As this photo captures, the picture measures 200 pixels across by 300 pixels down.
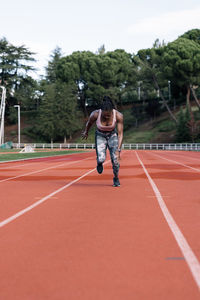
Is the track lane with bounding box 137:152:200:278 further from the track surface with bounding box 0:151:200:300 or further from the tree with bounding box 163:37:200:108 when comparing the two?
the tree with bounding box 163:37:200:108

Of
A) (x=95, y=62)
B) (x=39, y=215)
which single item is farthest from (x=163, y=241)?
(x=95, y=62)

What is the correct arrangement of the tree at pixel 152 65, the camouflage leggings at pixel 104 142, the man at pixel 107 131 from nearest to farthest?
1. the man at pixel 107 131
2. the camouflage leggings at pixel 104 142
3. the tree at pixel 152 65

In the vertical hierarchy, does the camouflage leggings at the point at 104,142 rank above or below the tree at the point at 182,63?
below

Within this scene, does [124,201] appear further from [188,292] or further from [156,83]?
[156,83]

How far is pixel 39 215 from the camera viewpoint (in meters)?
6.73

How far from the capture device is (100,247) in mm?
4648

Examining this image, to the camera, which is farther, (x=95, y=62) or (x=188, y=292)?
(x=95, y=62)

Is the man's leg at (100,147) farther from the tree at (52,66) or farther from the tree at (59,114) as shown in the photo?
the tree at (52,66)

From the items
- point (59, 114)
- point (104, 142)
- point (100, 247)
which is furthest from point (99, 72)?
point (100, 247)

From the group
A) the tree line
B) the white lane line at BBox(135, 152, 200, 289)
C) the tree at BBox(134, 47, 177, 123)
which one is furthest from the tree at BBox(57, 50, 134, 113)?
the white lane line at BBox(135, 152, 200, 289)

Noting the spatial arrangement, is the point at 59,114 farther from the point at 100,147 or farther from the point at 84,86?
the point at 100,147

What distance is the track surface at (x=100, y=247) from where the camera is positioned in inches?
130

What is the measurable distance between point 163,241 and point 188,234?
0.49 meters

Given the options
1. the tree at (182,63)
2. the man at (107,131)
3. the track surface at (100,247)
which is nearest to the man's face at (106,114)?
the man at (107,131)
